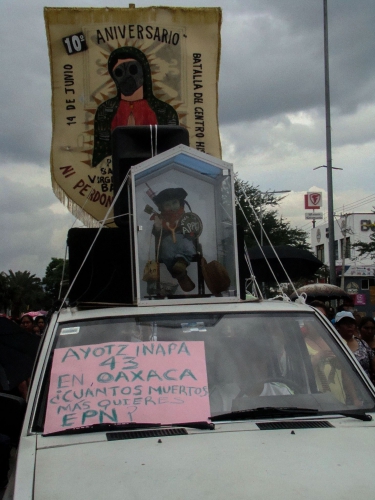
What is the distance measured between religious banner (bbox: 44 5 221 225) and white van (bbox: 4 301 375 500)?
470cm

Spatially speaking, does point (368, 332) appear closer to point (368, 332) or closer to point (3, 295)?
point (368, 332)

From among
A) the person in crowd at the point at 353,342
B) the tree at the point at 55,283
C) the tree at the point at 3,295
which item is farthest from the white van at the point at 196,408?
the tree at the point at 3,295

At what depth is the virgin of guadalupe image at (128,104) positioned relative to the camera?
341 inches

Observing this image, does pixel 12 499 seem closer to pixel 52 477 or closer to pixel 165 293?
pixel 52 477

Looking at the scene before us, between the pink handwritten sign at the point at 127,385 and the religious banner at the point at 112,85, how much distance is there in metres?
5.18

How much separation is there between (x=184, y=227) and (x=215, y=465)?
2.60 metres

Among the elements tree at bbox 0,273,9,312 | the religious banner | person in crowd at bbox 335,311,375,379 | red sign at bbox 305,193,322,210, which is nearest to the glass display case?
person in crowd at bbox 335,311,375,379

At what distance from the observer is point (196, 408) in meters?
3.31

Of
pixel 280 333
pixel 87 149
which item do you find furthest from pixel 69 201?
pixel 280 333

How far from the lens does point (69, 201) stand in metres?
8.82

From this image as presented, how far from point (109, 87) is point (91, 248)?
4191 millimetres

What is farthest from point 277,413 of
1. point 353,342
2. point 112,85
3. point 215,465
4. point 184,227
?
point 112,85

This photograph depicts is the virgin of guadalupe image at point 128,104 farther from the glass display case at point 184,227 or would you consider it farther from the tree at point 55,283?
the glass display case at point 184,227

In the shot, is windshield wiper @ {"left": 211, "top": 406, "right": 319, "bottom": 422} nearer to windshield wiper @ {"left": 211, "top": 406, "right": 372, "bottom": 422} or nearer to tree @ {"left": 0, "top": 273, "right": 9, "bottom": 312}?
windshield wiper @ {"left": 211, "top": 406, "right": 372, "bottom": 422}
